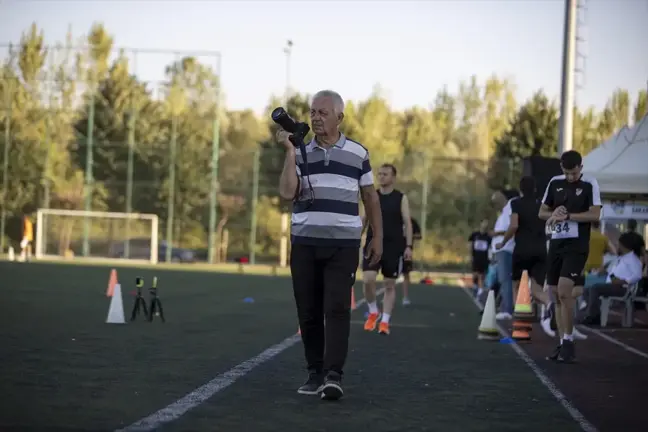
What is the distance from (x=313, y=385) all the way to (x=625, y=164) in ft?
42.6

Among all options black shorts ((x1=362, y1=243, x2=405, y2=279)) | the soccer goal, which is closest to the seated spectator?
black shorts ((x1=362, y1=243, x2=405, y2=279))

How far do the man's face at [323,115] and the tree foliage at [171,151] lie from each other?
3942 cm

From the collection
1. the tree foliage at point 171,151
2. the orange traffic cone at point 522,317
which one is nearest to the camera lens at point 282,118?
the orange traffic cone at point 522,317

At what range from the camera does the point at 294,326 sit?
50.1ft

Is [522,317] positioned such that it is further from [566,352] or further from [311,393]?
[311,393]

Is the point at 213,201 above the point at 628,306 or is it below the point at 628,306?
above

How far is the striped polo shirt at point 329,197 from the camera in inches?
319

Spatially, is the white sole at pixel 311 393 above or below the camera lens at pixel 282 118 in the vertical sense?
below

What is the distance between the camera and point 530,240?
51.1 feet

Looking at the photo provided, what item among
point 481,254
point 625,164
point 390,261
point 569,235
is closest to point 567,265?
point 569,235

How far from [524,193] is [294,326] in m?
3.48

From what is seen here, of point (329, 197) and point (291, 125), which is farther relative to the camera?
point (329, 197)

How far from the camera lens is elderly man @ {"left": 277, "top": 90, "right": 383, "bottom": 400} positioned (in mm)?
8070

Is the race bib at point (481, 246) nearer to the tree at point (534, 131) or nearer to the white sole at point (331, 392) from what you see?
the white sole at point (331, 392)
